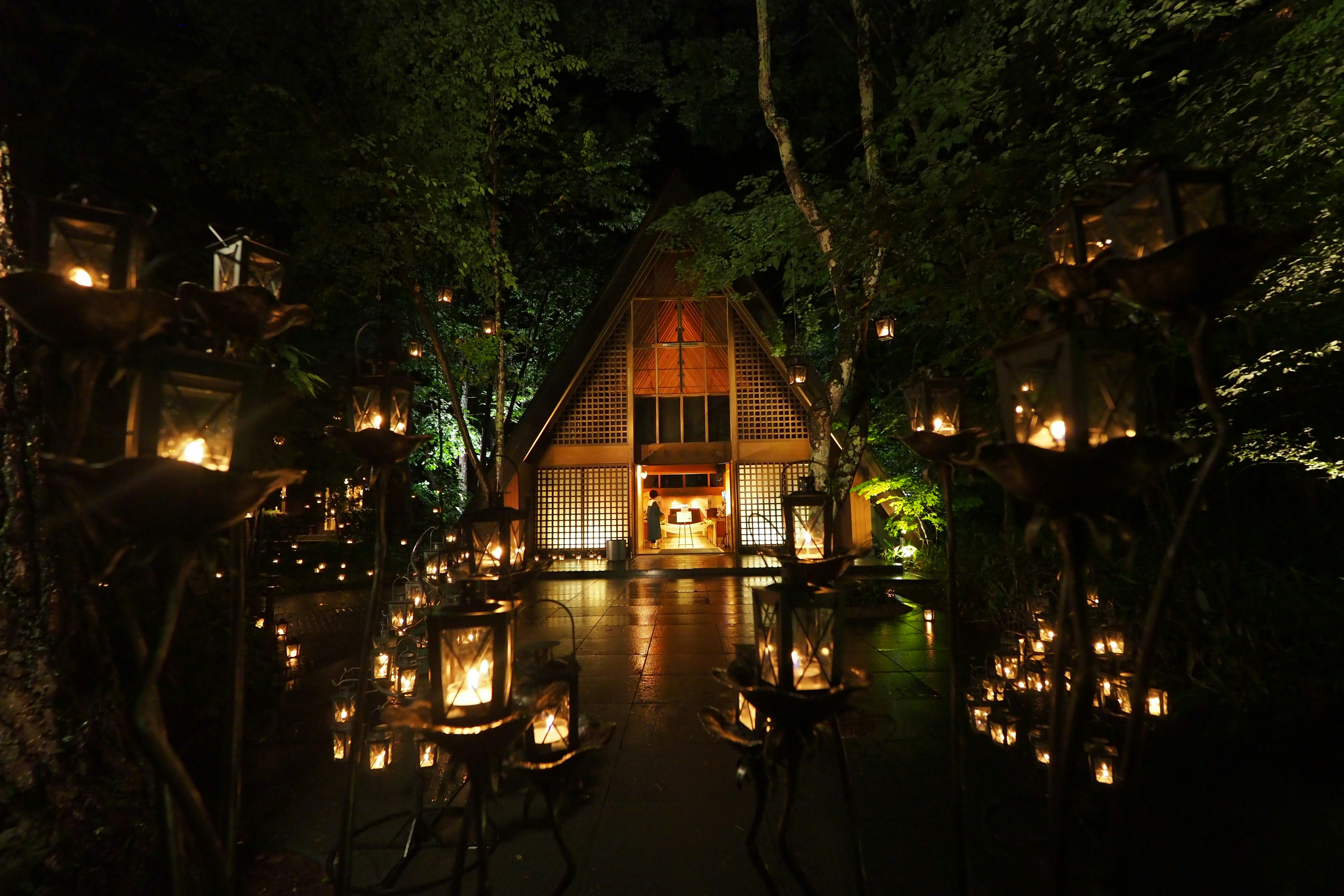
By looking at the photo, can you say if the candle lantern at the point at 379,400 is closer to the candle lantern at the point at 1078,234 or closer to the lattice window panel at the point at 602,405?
the candle lantern at the point at 1078,234

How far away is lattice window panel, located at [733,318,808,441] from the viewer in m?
14.7

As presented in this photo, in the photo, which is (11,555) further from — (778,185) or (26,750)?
(778,185)

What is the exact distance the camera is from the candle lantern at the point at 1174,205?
1711 mm

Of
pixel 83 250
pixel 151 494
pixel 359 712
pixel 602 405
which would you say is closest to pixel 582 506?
pixel 602 405

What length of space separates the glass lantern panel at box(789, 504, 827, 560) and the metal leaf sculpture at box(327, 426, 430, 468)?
7.10 feet

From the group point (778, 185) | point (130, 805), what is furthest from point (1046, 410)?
point (778, 185)

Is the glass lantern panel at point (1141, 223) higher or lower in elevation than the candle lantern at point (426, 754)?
higher

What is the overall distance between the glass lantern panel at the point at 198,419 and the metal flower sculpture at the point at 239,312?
1.28ft

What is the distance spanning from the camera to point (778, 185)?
1155 cm

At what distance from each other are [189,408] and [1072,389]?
2499 millimetres

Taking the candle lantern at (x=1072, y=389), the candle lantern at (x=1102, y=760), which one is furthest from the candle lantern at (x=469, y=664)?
the candle lantern at (x=1102, y=760)

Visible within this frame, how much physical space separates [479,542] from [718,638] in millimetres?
4456

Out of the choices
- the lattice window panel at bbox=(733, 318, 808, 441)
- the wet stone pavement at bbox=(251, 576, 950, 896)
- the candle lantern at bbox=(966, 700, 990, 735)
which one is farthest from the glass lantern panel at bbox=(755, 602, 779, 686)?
the lattice window panel at bbox=(733, 318, 808, 441)

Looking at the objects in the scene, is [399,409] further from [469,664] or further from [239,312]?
[469,664]
